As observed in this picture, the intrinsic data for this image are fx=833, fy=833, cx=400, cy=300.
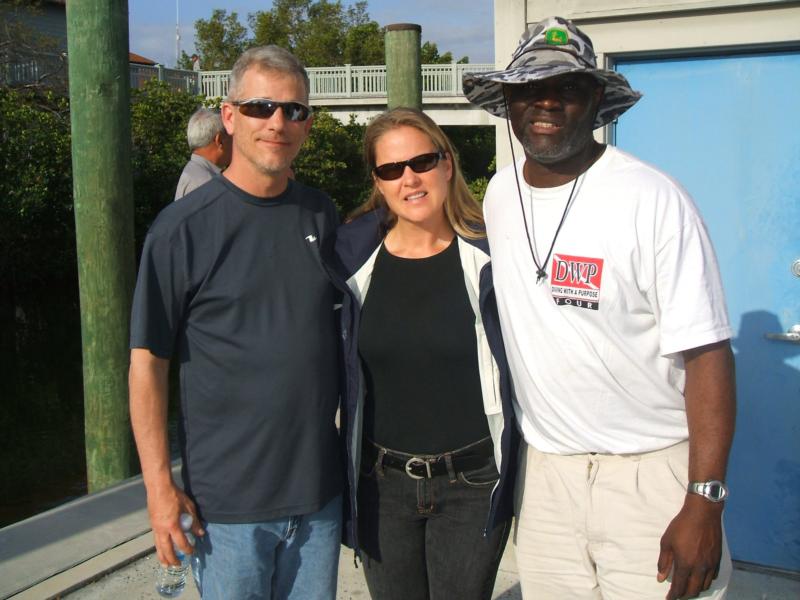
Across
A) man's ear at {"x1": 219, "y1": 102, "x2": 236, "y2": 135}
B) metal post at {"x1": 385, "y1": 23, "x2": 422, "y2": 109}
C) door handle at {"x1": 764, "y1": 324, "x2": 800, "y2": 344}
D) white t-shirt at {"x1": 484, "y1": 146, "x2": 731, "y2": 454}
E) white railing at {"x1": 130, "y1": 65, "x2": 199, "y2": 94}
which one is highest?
white railing at {"x1": 130, "y1": 65, "x2": 199, "y2": 94}

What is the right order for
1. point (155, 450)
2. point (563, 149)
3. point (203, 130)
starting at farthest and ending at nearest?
point (203, 130)
point (155, 450)
point (563, 149)

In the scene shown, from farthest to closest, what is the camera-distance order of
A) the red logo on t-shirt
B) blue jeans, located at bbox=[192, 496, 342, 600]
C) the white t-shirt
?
1. blue jeans, located at bbox=[192, 496, 342, 600]
2. the red logo on t-shirt
3. the white t-shirt

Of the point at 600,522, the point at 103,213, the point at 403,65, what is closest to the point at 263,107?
the point at 600,522

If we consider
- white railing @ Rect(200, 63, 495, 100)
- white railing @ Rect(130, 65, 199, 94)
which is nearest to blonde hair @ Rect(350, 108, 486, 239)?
white railing @ Rect(130, 65, 199, 94)

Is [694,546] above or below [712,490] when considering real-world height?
below

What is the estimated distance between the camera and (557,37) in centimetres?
226

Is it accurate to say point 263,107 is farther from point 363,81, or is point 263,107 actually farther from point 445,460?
point 363,81

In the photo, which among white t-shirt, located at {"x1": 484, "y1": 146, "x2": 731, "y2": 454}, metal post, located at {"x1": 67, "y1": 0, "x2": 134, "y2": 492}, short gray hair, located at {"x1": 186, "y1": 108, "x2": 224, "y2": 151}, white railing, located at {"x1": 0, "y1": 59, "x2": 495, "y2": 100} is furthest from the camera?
white railing, located at {"x1": 0, "y1": 59, "x2": 495, "y2": 100}

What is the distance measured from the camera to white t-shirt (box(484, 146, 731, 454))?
2.02 metres

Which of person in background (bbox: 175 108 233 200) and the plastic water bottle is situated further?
person in background (bbox: 175 108 233 200)

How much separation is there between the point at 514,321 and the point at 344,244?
2.06 ft

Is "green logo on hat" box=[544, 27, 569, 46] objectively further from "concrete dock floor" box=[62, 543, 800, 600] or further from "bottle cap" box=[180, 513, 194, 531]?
"concrete dock floor" box=[62, 543, 800, 600]

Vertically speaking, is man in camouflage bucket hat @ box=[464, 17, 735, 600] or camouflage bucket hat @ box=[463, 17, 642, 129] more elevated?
camouflage bucket hat @ box=[463, 17, 642, 129]

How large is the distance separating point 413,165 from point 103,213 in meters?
2.68
